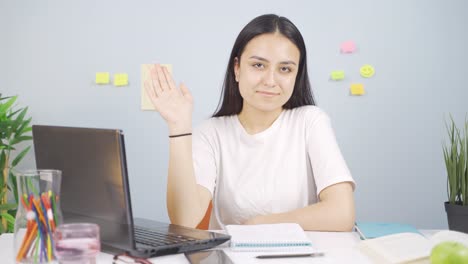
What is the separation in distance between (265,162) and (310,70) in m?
1.63

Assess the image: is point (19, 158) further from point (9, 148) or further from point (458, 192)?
point (458, 192)

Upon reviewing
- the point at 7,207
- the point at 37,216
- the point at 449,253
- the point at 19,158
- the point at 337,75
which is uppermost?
the point at 337,75

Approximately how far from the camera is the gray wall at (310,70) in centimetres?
340

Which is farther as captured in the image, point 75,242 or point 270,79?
point 270,79

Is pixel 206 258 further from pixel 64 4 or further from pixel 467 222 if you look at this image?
pixel 64 4

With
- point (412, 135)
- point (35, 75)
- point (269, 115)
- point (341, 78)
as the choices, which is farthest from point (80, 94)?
point (412, 135)

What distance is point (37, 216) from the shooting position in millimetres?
977

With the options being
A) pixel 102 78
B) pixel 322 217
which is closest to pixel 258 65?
pixel 322 217

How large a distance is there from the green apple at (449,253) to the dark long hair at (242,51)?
3.32ft

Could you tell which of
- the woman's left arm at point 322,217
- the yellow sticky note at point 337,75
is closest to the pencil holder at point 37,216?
the woman's left arm at point 322,217

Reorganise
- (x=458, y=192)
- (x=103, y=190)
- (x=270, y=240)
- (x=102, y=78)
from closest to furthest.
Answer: (x=103, y=190) → (x=270, y=240) → (x=458, y=192) → (x=102, y=78)

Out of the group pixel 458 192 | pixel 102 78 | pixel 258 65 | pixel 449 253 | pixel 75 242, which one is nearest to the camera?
pixel 75 242

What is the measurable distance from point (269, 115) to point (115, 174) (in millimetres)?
947

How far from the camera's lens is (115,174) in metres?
1.10
